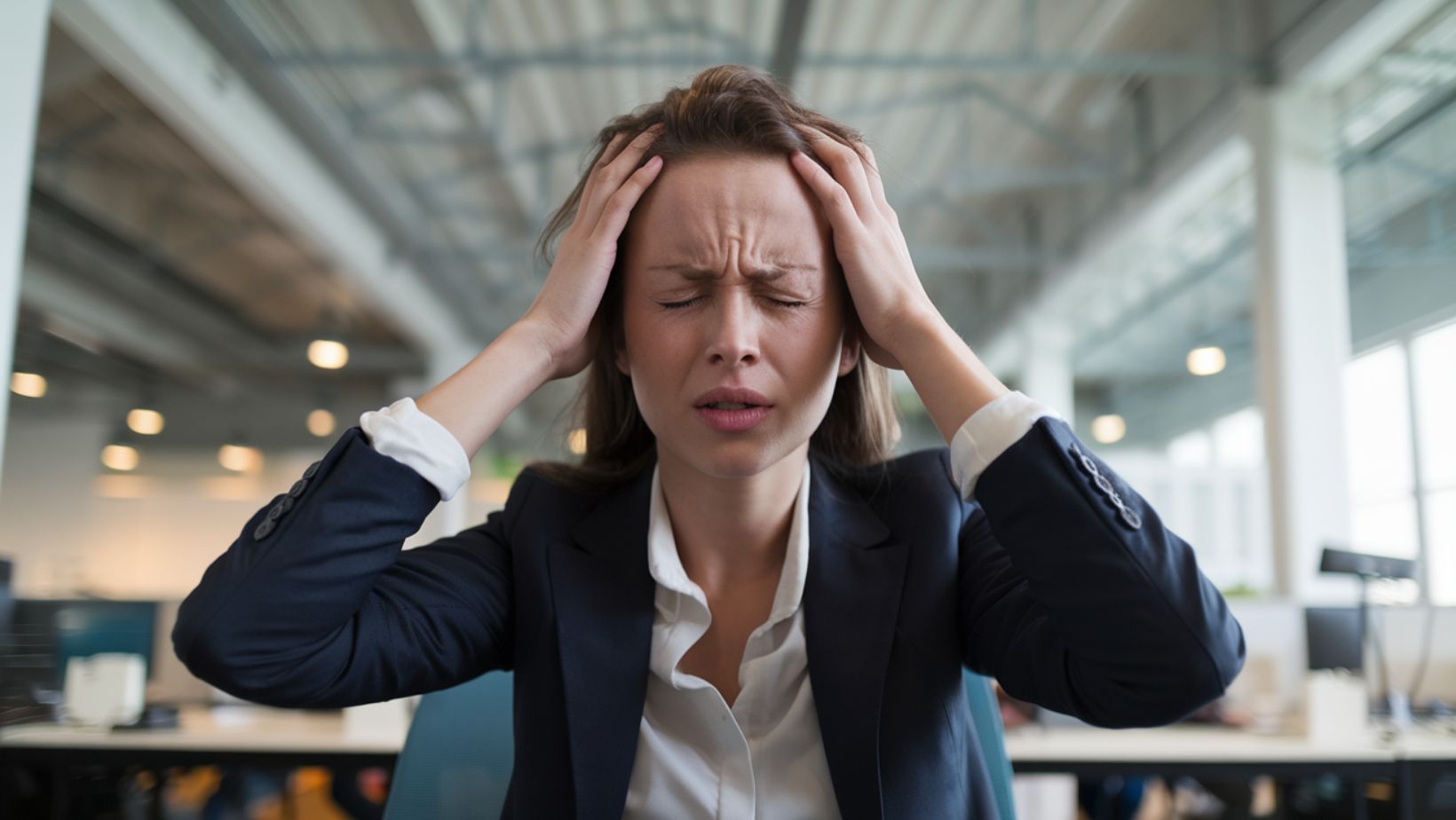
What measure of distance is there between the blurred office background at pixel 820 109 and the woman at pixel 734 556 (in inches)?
18.0

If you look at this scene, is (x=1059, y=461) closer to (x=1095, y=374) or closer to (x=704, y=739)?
(x=704, y=739)

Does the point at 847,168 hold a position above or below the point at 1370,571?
above

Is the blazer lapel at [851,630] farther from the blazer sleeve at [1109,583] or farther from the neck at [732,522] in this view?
the blazer sleeve at [1109,583]

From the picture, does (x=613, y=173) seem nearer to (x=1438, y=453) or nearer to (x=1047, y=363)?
(x=1438, y=453)

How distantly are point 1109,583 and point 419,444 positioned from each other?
699 mm

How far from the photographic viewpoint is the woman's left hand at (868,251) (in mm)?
1270

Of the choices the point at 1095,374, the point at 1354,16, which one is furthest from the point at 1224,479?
the point at 1354,16

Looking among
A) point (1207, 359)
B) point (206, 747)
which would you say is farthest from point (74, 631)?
point (1207, 359)

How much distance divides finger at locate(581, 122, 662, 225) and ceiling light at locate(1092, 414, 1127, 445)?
14.8m

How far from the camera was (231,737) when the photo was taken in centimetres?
321

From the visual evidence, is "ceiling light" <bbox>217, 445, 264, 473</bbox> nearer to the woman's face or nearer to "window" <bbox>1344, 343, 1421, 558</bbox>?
"window" <bbox>1344, 343, 1421, 558</bbox>

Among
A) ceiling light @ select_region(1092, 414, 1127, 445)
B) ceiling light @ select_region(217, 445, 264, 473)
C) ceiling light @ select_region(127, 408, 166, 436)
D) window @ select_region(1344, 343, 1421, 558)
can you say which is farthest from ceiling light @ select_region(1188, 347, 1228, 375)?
ceiling light @ select_region(127, 408, 166, 436)

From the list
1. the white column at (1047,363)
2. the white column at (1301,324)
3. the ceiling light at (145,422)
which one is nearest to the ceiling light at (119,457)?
the ceiling light at (145,422)

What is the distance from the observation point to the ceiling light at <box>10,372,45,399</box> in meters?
10.7
